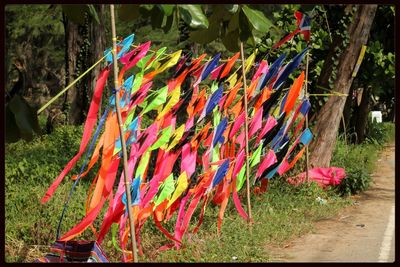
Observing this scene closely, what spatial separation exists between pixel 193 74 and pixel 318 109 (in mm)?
4562

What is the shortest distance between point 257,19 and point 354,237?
540cm

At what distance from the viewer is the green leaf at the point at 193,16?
7.31 feet

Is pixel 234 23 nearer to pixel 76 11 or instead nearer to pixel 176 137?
pixel 76 11

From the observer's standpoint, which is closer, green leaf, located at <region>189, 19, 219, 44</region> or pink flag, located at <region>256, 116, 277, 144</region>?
green leaf, located at <region>189, 19, 219, 44</region>

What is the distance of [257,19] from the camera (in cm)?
251

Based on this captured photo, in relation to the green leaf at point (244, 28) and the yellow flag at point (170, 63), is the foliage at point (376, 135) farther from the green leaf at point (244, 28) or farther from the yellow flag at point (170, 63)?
the green leaf at point (244, 28)

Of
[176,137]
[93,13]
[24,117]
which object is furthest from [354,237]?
[24,117]

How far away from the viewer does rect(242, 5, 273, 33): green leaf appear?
251 centimetres

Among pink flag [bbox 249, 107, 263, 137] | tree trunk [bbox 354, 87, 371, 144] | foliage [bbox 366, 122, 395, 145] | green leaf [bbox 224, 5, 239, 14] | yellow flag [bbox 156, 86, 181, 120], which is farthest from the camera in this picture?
foliage [bbox 366, 122, 395, 145]

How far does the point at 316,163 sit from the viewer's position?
1084 centimetres

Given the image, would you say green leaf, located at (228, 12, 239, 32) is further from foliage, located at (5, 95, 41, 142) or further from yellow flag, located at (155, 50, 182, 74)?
yellow flag, located at (155, 50, 182, 74)

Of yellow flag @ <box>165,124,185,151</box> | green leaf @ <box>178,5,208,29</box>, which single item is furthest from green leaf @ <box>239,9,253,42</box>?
yellow flag @ <box>165,124,185,151</box>

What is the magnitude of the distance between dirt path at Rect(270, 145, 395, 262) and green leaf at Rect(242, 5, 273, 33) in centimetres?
415
